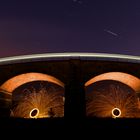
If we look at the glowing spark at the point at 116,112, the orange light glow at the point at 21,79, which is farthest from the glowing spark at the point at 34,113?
the glowing spark at the point at 116,112

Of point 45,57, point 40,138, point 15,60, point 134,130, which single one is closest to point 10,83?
point 15,60

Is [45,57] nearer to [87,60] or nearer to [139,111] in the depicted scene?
[87,60]

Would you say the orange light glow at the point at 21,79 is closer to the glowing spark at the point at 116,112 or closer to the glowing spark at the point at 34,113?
the glowing spark at the point at 34,113

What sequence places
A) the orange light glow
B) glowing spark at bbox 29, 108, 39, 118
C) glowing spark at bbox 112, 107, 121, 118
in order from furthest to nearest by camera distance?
glowing spark at bbox 112, 107, 121, 118 → glowing spark at bbox 29, 108, 39, 118 → the orange light glow

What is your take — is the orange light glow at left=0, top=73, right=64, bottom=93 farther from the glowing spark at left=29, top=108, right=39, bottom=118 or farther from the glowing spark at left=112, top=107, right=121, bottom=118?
the glowing spark at left=112, top=107, right=121, bottom=118

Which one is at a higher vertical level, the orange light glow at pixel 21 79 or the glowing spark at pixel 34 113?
the orange light glow at pixel 21 79

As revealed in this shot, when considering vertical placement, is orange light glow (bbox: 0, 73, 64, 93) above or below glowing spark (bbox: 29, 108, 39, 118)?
above

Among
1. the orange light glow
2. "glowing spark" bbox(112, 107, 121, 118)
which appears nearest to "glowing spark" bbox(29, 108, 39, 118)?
the orange light glow

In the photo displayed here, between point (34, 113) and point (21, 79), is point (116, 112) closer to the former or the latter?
point (34, 113)

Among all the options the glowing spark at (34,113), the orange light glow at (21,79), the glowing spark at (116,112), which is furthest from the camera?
the glowing spark at (116,112)

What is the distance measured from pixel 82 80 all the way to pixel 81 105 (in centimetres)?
201

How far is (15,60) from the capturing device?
20.8 m

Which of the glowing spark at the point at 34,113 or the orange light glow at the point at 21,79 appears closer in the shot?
the orange light glow at the point at 21,79

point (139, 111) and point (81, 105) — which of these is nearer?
point (81, 105)
